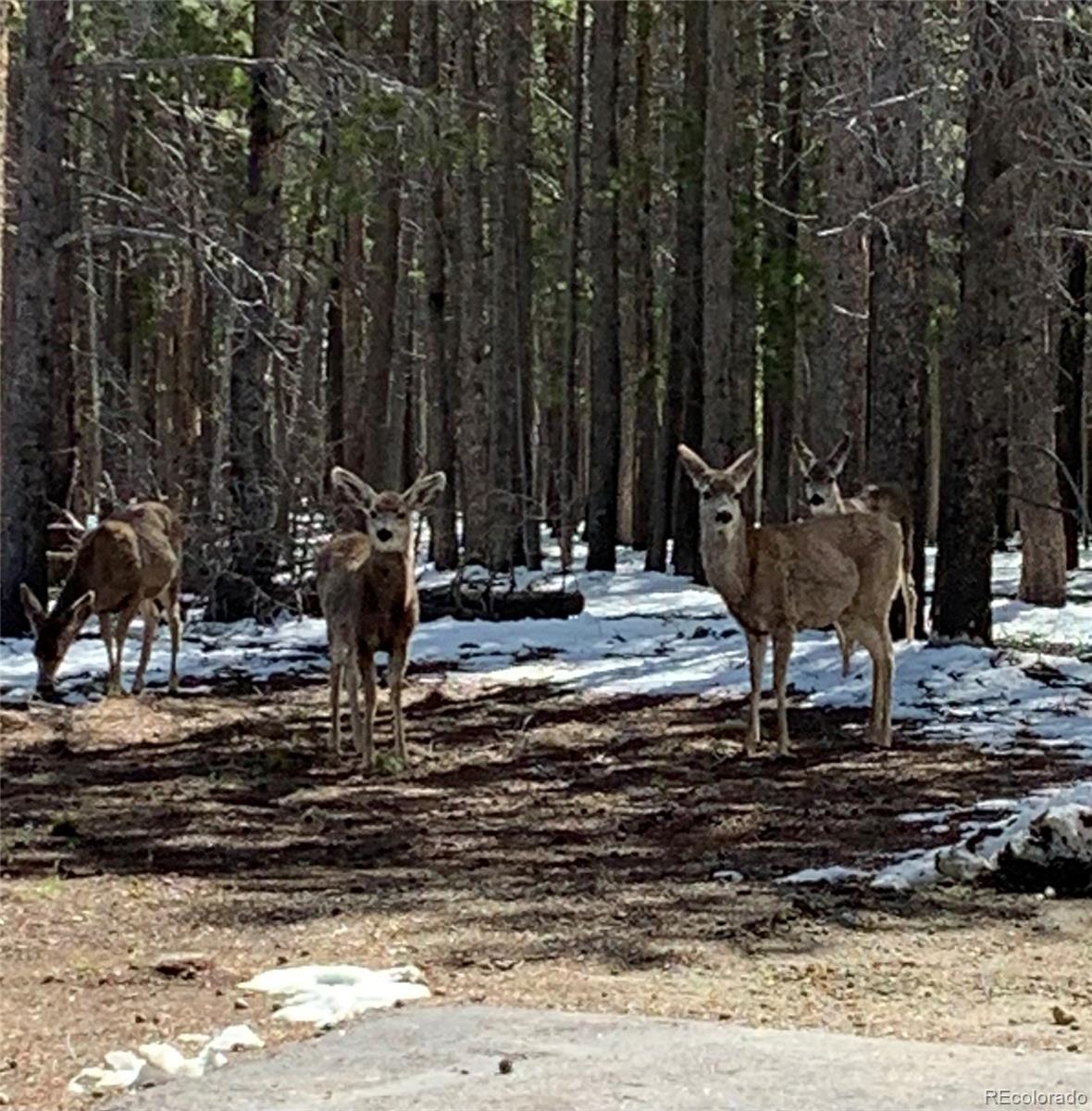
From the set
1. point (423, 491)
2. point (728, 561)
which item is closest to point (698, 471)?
point (728, 561)

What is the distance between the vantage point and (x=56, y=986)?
23.4ft

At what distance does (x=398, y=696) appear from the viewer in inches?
496

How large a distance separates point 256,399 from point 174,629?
15.1 ft

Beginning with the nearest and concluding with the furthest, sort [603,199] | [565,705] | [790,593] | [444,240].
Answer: [790,593] < [565,705] < [603,199] < [444,240]

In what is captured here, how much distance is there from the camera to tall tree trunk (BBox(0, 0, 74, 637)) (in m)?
18.1

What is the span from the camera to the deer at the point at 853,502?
53.5ft

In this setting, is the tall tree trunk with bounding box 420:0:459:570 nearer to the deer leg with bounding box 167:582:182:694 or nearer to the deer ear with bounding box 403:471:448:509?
the deer leg with bounding box 167:582:182:694

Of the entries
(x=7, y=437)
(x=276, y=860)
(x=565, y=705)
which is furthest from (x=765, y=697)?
(x=7, y=437)

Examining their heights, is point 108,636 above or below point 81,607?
below

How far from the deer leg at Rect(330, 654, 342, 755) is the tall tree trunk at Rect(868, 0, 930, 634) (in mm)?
6070

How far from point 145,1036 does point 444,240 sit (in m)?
23.3

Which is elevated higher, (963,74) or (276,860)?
(963,74)

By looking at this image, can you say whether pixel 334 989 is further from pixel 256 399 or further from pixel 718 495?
pixel 256 399

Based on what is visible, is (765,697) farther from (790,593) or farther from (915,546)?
(915,546)
